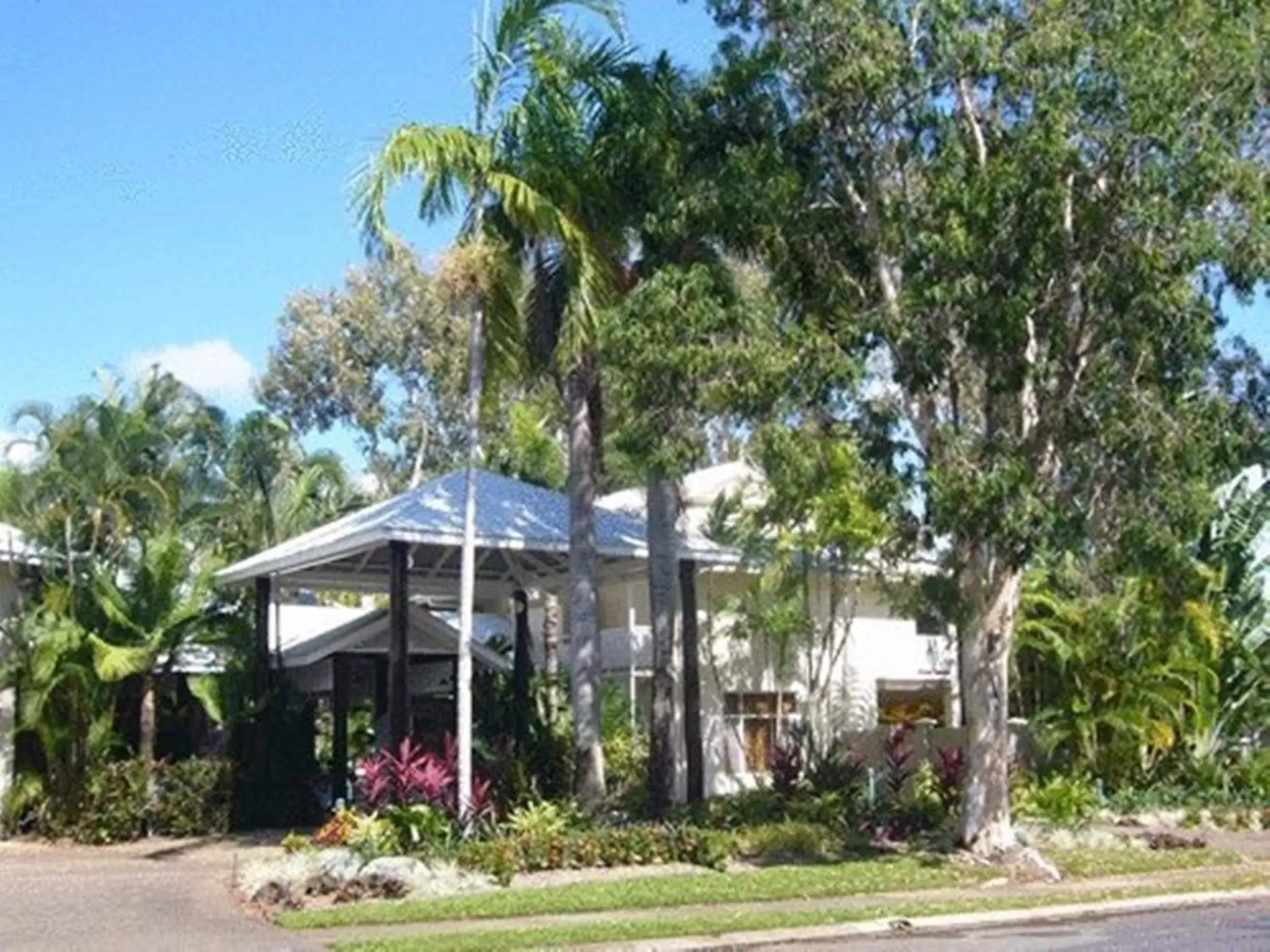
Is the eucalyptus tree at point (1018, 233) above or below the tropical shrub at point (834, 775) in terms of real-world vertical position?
above

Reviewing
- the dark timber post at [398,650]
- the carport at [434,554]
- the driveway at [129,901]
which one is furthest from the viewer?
the carport at [434,554]

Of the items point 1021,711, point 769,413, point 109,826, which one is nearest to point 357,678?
point 109,826

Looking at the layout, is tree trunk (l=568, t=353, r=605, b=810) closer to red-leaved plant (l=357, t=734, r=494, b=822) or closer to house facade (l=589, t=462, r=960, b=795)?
red-leaved plant (l=357, t=734, r=494, b=822)

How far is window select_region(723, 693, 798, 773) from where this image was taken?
114 ft

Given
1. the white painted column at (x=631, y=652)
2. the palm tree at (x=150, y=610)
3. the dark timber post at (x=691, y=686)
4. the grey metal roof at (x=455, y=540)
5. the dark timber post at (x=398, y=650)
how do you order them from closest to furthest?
1. the dark timber post at (x=398, y=650)
2. the grey metal roof at (x=455, y=540)
3. the dark timber post at (x=691, y=686)
4. the palm tree at (x=150, y=610)
5. the white painted column at (x=631, y=652)

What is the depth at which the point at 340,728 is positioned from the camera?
30172 millimetres

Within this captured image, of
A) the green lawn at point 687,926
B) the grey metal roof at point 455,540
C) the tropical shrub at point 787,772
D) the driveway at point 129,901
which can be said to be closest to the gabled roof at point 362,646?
the grey metal roof at point 455,540

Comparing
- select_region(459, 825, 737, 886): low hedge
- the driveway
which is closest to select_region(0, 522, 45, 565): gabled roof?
the driveway

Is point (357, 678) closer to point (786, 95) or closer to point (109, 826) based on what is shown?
point (109, 826)

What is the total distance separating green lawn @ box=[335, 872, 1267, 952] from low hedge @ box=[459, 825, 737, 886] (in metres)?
3.34

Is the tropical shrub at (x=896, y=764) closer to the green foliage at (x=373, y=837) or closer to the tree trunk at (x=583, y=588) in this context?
the tree trunk at (x=583, y=588)

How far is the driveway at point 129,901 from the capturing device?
15992 millimetres

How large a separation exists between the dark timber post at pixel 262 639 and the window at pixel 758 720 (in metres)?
10.3

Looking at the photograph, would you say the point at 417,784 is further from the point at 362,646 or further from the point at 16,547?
the point at 16,547
